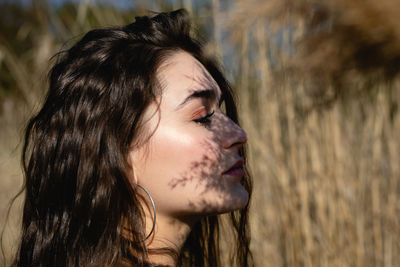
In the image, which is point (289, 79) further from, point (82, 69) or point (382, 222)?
point (82, 69)

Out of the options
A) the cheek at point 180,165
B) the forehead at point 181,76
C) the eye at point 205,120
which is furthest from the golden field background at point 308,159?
the cheek at point 180,165

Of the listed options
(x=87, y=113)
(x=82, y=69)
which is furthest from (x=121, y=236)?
(x=82, y=69)

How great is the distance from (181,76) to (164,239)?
1.44ft

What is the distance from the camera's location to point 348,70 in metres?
1.51

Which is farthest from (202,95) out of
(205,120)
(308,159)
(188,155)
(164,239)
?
(308,159)

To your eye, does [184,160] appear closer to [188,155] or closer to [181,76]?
[188,155]

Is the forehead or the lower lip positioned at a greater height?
the forehead

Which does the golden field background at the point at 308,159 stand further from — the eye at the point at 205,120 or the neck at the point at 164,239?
the neck at the point at 164,239

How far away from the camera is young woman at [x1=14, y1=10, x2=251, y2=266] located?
140cm

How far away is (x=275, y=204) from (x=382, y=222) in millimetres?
461

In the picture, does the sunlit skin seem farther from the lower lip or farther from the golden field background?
the golden field background

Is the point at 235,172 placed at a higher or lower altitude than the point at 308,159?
higher

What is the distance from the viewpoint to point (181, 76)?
1498 mm

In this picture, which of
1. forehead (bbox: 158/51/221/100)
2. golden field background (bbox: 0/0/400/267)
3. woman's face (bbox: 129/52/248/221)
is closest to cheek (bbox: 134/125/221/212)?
woman's face (bbox: 129/52/248/221)
